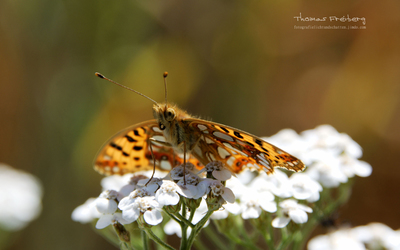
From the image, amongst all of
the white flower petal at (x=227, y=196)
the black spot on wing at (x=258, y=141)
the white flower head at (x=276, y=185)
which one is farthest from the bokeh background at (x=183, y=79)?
the black spot on wing at (x=258, y=141)

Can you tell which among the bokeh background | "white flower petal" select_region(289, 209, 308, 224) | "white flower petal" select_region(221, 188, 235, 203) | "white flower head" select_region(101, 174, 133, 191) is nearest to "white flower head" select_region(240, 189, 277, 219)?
"white flower petal" select_region(289, 209, 308, 224)

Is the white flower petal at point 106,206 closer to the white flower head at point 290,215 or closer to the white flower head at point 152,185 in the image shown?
the white flower head at point 152,185

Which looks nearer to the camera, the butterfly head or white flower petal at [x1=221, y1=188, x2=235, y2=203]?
white flower petal at [x1=221, y1=188, x2=235, y2=203]

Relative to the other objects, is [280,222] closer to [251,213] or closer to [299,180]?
[251,213]

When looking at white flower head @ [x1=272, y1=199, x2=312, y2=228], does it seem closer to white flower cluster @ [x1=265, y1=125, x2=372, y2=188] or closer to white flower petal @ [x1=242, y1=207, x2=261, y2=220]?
white flower petal @ [x1=242, y1=207, x2=261, y2=220]

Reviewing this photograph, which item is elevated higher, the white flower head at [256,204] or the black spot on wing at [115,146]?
the black spot on wing at [115,146]

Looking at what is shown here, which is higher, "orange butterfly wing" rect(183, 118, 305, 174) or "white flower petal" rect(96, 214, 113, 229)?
"orange butterfly wing" rect(183, 118, 305, 174)

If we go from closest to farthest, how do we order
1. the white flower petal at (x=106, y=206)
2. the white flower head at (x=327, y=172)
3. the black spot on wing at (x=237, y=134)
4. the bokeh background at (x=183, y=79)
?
1. the black spot on wing at (x=237, y=134)
2. the white flower petal at (x=106, y=206)
3. the white flower head at (x=327, y=172)
4. the bokeh background at (x=183, y=79)

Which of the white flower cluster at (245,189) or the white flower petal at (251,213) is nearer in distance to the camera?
the white flower cluster at (245,189)

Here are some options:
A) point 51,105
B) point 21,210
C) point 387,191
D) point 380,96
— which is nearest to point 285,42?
point 380,96
